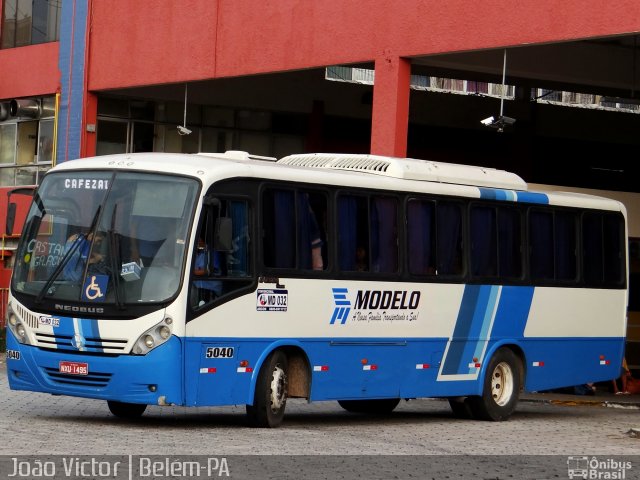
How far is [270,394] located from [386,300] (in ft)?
7.12

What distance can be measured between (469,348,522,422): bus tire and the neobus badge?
151 inches

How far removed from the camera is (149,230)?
1488cm

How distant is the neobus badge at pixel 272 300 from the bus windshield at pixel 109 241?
113cm

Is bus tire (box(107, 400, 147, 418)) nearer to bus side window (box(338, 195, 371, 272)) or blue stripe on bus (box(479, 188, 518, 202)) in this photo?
bus side window (box(338, 195, 371, 272))

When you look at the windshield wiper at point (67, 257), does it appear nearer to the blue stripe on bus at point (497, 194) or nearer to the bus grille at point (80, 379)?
the bus grille at point (80, 379)

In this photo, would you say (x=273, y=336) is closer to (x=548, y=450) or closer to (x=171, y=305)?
(x=171, y=305)

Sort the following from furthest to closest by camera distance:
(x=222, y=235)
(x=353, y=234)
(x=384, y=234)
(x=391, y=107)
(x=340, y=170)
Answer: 1. (x=391, y=107)
2. (x=340, y=170)
3. (x=384, y=234)
4. (x=353, y=234)
5. (x=222, y=235)

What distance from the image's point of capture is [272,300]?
15.5 metres

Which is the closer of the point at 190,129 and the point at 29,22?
the point at 29,22

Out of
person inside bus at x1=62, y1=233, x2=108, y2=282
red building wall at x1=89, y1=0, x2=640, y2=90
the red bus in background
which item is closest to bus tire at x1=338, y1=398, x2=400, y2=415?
person inside bus at x1=62, y1=233, x2=108, y2=282

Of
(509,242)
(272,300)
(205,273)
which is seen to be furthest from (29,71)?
(205,273)

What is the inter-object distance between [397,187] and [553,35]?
4587mm

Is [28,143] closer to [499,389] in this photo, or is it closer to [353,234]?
[499,389]

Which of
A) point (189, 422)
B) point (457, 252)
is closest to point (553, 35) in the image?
point (457, 252)
